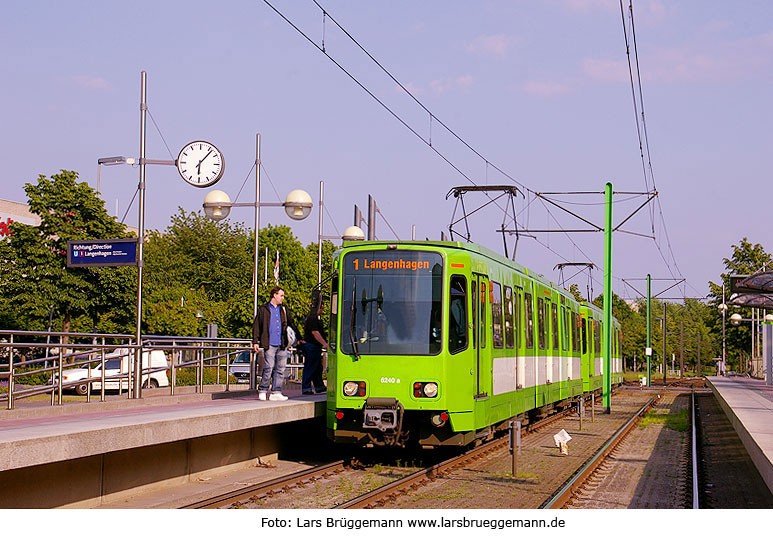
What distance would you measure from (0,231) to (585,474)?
5839 centimetres

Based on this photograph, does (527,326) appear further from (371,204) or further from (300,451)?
(371,204)

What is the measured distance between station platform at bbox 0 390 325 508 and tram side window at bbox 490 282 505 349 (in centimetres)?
288

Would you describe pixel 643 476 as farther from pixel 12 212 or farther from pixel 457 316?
pixel 12 212

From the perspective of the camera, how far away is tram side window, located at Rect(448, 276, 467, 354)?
14.3m

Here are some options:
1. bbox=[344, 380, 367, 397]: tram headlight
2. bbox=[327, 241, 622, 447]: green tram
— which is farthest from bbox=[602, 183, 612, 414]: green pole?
bbox=[344, 380, 367, 397]: tram headlight

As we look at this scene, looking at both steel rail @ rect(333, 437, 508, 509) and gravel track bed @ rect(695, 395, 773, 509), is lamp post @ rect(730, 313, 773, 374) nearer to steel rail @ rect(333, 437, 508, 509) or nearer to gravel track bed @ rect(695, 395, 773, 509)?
gravel track bed @ rect(695, 395, 773, 509)

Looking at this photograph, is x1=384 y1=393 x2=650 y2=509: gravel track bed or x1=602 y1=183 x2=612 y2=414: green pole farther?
x1=602 y1=183 x2=612 y2=414: green pole

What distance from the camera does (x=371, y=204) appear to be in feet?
91.6

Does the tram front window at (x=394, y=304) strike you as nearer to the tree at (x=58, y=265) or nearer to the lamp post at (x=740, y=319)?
the tree at (x=58, y=265)

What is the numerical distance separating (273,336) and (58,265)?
92.4 ft

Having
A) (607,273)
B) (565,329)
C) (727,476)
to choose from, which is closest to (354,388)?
(727,476)

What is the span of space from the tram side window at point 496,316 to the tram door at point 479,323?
487mm

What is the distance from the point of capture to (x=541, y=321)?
20859 millimetres
